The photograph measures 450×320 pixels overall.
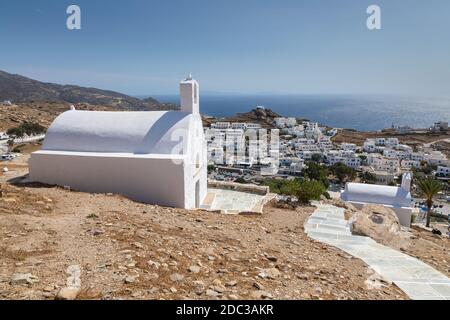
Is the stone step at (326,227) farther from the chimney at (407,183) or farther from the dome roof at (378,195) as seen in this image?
the chimney at (407,183)

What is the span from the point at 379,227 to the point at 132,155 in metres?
8.14

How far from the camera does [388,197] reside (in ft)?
58.4

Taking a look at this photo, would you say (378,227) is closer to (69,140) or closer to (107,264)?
(107,264)

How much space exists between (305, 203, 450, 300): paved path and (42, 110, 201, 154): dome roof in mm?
5431

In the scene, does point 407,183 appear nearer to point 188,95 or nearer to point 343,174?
point 188,95

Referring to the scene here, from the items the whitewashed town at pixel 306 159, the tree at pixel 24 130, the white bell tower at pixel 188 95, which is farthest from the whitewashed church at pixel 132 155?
the whitewashed town at pixel 306 159

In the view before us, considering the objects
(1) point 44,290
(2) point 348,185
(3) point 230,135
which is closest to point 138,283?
(1) point 44,290

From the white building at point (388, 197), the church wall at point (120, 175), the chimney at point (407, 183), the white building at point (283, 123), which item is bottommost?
the white building at point (388, 197)

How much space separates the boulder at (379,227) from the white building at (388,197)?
8603mm

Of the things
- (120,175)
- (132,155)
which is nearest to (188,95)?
(132,155)

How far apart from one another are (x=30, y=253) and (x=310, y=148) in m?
80.7

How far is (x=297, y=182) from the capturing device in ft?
42.9

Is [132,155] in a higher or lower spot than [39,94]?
lower

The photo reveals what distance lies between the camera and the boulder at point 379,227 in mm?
8289
